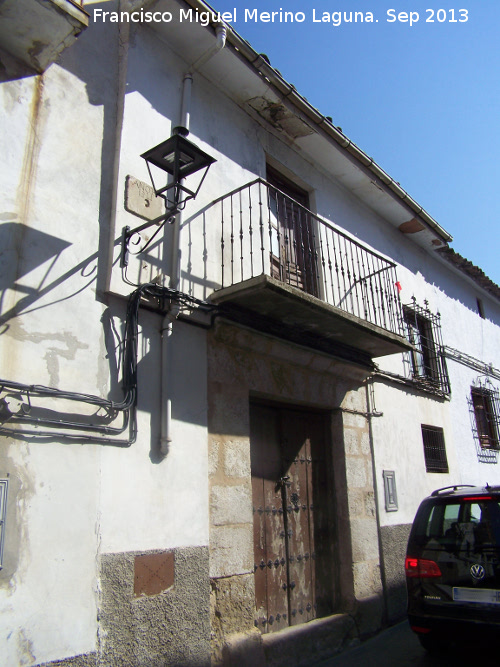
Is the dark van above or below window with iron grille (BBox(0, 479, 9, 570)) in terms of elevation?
below

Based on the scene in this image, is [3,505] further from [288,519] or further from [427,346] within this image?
[427,346]

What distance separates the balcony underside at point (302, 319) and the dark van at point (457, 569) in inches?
76.0

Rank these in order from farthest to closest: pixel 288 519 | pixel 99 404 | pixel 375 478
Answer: pixel 375 478 < pixel 288 519 < pixel 99 404

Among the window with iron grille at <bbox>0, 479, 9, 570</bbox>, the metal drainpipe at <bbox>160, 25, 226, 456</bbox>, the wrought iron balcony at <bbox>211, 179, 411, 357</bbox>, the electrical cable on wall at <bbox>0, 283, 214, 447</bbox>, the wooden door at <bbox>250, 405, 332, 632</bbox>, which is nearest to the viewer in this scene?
the window with iron grille at <bbox>0, 479, 9, 570</bbox>

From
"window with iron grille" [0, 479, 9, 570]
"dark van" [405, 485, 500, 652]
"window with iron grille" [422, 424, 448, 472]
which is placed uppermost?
"window with iron grille" [422, 424, 448, 472]

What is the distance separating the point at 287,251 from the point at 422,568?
141 inches

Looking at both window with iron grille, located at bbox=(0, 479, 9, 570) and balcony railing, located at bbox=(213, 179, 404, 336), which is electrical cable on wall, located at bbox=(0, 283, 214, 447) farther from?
balcony railing, located at bbox=(213, 179, 404, 336)

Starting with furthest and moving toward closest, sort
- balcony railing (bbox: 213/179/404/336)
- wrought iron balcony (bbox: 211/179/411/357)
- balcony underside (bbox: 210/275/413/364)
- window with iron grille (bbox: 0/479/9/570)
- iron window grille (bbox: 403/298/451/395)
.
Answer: iron window grille (bbox: 403/298/451/395) → balcony railing (bbox: 213/179/404/336) → wrought iron balcony (bbox: 211/179/411/357) → balcony underside (bbox: 210/275/413/364) → window with iron grille (bbox: 0/479/9/570)

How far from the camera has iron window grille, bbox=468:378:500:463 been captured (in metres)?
9.29

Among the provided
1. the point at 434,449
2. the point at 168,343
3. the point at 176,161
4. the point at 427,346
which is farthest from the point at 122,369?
the point at 427,346

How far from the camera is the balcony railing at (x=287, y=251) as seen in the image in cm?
532

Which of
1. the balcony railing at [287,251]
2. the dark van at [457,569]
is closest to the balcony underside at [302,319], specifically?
the balcony railing at [287,251]

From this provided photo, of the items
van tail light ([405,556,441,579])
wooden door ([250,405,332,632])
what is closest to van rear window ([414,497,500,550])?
van tail light ([405,556,441,579])

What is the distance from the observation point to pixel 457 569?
13.7 ft
